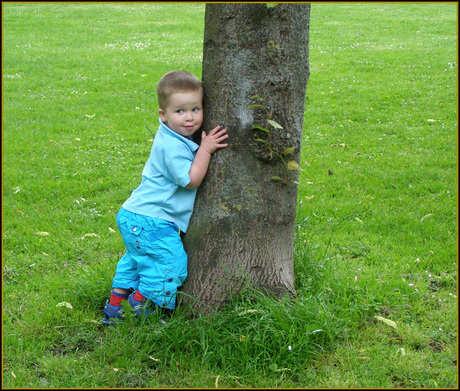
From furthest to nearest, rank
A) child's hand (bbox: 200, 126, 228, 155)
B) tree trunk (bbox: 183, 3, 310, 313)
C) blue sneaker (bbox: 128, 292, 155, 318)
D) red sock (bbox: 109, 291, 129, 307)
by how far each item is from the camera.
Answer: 1. red sock (bbox: 109, 291, 129, 307)
2. blue sneaker (bbox: 128, 292, 155, 318)
3. child's hand (bbox: 200, 126, 228, 155)
4. tree trunk (bbox: 183, 3, 310, 313)

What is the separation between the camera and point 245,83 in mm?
Result: 2770

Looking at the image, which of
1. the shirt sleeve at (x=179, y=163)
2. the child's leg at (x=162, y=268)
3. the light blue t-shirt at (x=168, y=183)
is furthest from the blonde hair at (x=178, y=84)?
the child's leg at (x=162, y=268)

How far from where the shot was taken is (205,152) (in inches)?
114

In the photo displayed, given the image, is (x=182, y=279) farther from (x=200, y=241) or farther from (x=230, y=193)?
(x=230, y=193)

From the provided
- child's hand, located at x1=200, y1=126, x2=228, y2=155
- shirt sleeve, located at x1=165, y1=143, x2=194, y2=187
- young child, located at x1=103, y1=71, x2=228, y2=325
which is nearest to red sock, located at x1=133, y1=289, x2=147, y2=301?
young child, located at x1=103, y1=71, x2=228, y2=325

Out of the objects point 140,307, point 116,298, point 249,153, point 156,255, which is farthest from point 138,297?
point 249,153

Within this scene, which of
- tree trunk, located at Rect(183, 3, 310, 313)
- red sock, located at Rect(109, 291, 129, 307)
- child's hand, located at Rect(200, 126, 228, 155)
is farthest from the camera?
red sock, located at Rect(109, 291, 129, 307)

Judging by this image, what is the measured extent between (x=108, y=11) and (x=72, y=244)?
54.0ft

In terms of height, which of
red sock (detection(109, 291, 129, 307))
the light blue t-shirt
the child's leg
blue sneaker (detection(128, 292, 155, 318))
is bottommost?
red sock (detection(109, 291, 129, 307))

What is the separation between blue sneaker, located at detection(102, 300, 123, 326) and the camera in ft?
10.1

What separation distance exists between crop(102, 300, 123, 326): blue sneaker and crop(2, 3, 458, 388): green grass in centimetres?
8

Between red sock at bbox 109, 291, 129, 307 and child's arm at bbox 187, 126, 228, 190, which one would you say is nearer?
child's arm at bbox 187, 126, 228, 190

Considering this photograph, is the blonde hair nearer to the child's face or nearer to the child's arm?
the child's face

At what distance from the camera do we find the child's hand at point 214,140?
2.85m
